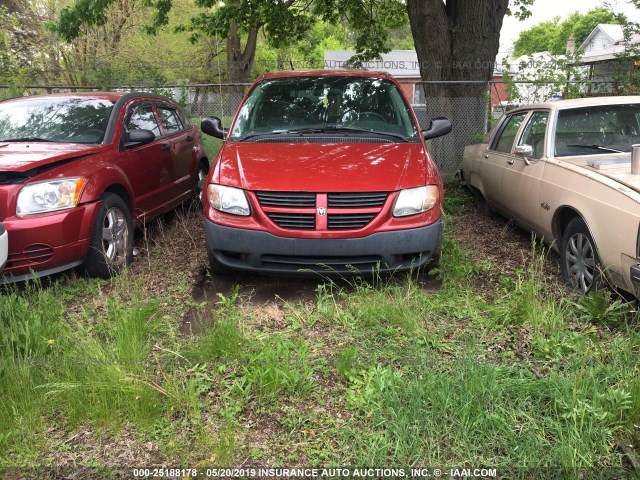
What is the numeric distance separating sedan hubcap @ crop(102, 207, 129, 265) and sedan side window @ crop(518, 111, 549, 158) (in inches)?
160

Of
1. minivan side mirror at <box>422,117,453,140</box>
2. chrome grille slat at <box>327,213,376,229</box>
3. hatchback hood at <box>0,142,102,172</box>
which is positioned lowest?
chrome grille slat at <box>327,213,376,229</box>

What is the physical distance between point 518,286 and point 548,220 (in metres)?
0.98

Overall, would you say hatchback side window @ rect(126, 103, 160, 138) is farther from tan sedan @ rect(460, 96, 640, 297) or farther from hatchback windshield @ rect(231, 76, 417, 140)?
tan sedan @ rect(460, 96, 640, 297)

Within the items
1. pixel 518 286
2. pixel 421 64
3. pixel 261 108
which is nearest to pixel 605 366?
pixel 518 286

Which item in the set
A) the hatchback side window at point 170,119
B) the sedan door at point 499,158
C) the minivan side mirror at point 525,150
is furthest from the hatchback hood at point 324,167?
the hatchback side window at point 170,119

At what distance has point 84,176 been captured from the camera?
14.6 ft

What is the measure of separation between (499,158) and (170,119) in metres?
4.15

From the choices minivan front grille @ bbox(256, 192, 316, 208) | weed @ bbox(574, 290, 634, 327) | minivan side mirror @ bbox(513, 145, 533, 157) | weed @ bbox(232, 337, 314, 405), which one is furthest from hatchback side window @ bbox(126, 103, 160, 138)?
weed @ bbox(574, 290, 634, 327)

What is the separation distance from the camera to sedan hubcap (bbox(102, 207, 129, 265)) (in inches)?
186

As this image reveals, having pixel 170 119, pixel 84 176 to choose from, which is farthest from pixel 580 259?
pixel 170 119

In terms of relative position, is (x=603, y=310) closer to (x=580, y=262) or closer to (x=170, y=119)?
(x=580, y=262)

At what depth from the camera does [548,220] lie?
473 centimetres

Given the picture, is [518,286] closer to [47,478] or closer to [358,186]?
[358,186]

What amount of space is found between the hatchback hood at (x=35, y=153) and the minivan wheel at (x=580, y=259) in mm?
4258
